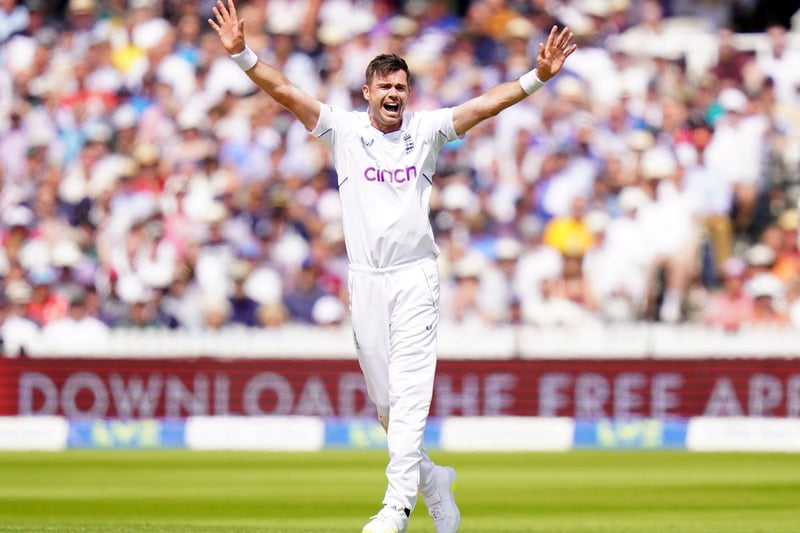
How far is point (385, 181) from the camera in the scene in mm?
6082

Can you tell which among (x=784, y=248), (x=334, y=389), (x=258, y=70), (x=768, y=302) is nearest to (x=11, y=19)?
(x=334, y=389)

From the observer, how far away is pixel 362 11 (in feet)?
51.3

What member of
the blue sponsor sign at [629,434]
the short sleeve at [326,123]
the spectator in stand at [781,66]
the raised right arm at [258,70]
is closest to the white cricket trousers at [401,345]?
the short sleeve at [326,123]

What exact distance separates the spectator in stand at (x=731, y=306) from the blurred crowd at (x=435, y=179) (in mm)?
17

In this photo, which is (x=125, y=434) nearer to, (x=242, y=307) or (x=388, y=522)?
(x=242, y=307)

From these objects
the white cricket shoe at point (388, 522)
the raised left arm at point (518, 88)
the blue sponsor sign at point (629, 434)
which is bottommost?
the white cricket shoe at point (388, 522)

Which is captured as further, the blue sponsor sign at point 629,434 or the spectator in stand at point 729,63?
the spectator in stand at point 729,63

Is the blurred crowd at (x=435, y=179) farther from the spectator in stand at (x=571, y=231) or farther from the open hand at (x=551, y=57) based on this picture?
the open hand at (x=551, y=57)

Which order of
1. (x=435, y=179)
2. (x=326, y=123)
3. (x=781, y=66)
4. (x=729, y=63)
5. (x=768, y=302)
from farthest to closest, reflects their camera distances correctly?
1. (x=729, y=63)
2. (x=781, y=66)
3. (x=435, y=179)
4. (x=768, y=302)
5. (x=326, y=123)

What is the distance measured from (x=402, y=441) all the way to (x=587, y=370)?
673 cm

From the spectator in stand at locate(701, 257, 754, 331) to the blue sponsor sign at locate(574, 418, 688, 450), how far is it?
0.87 m

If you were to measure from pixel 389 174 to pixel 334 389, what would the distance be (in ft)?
22.0

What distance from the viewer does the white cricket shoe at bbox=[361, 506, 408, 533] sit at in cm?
580

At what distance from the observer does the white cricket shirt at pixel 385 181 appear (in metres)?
6.04
